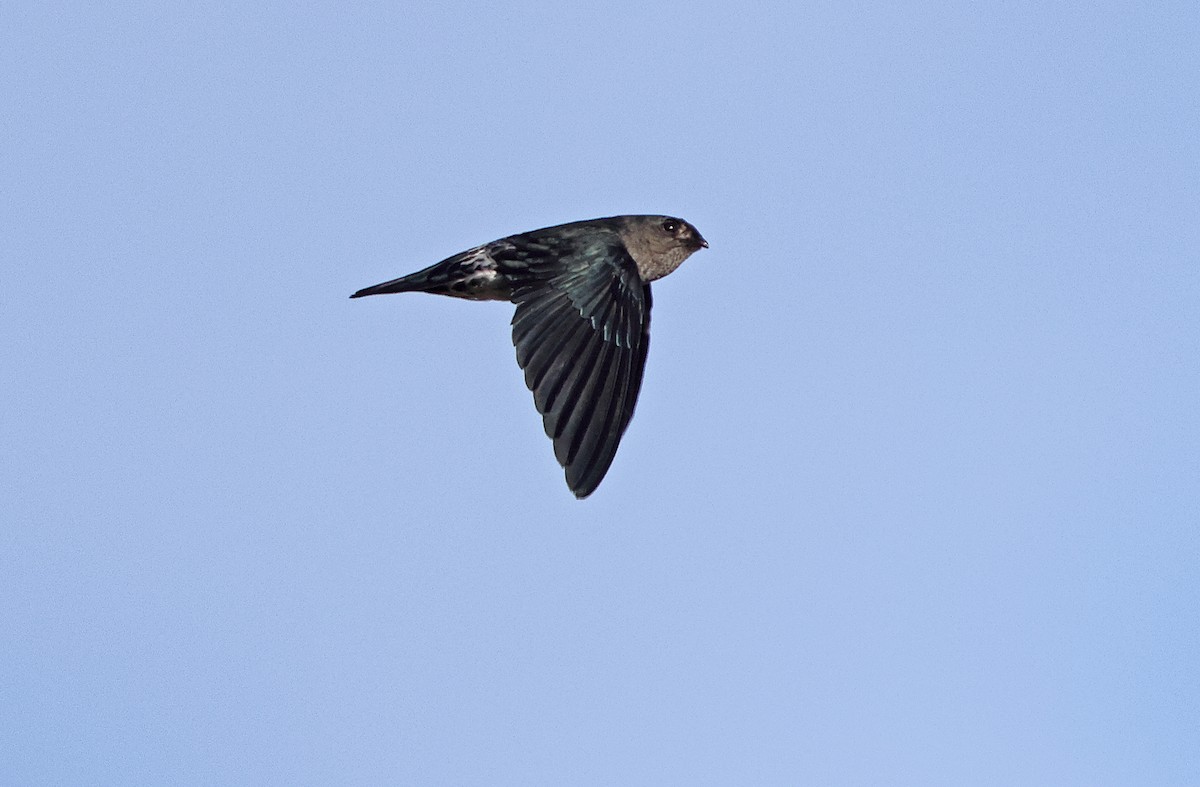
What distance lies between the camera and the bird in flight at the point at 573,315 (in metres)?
9.67

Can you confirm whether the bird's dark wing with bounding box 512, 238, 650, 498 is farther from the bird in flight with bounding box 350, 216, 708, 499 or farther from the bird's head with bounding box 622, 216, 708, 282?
the bird's head with bounding box 622, 216, 708, 282

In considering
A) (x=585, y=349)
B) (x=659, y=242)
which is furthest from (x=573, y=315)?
(x=659, y=242)

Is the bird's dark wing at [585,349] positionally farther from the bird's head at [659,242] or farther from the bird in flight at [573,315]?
the bird's head at [659,242]

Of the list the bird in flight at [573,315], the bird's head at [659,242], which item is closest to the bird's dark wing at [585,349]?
the bird in flight at [573,315]

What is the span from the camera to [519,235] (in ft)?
37.6

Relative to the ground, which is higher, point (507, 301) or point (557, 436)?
point (507, 301)

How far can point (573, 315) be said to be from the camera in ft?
34.4

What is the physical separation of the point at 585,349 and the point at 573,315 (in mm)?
348

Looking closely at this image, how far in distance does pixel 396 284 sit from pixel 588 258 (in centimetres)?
129

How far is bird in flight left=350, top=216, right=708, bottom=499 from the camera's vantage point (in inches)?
381

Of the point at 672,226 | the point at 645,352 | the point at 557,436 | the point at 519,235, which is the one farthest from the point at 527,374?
the point at 672,226

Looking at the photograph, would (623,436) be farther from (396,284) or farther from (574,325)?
(396,284)

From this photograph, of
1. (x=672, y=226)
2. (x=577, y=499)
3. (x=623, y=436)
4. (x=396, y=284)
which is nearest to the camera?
(x=577, y=499)

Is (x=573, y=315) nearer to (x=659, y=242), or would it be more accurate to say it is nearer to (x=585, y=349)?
(x=585, y=349)
